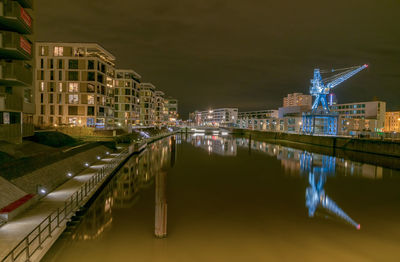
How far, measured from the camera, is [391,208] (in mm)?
17484

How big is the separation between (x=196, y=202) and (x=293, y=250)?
835 centimetres

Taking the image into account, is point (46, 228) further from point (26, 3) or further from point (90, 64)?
point (90, 64)

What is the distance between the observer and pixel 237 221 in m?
14.5

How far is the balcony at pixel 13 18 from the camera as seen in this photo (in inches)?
758

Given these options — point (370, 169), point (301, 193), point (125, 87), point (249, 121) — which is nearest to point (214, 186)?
point (301, 193)

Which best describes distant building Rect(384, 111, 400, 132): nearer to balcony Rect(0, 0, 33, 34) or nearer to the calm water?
the calm water

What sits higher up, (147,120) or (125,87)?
(125,87)

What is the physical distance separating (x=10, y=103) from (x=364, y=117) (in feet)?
386

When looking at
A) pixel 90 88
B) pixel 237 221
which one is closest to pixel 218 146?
pixel 90 88

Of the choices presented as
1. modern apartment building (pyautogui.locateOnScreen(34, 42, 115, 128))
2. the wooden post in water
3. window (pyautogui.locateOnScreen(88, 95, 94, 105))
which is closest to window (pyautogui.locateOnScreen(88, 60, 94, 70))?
modern apartment building (pyautogui.locateOnScreen(34, 42, 115, 128))

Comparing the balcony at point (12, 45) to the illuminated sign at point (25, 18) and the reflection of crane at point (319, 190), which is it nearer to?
the illuminated sign at point (25, 18)

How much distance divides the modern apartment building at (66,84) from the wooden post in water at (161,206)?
47.2 m

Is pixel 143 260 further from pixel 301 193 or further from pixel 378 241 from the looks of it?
pixel 301 193

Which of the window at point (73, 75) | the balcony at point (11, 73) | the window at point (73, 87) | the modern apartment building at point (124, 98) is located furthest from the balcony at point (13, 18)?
the modern apartment building at point (124, 98)
